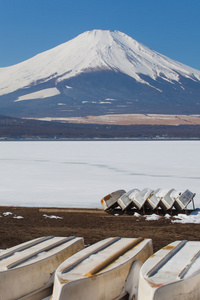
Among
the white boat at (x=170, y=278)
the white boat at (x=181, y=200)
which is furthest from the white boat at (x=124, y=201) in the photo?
the white boat at (x=170, y=278)

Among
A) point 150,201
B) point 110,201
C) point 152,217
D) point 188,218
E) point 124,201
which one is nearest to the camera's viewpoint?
point 188,218

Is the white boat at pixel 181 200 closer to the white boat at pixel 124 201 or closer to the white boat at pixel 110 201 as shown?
the white boat at pixel 124 201

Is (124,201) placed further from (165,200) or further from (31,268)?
(31,268)

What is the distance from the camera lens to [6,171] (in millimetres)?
22656

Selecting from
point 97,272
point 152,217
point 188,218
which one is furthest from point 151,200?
point 97,272

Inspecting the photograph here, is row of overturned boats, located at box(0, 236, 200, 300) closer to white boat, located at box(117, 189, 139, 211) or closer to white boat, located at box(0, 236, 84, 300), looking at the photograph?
white boat, located at box(0, 236, 84, 300)

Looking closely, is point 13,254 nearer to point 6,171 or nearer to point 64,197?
point 64,197

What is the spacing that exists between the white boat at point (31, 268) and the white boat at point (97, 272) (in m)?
0.24

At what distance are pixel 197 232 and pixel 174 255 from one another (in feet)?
14.7

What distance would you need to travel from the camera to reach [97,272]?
11.1 feet

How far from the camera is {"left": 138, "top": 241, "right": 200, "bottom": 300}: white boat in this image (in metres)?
3.12

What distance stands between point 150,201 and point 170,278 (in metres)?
7.70

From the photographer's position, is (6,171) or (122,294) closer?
(122,294)

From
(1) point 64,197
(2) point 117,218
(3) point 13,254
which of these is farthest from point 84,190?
(3) point 13,254
